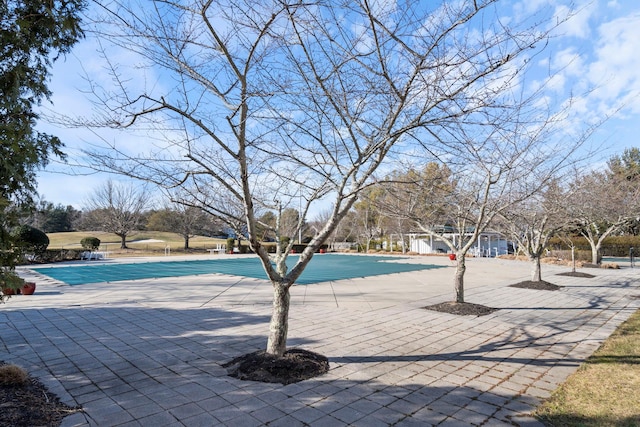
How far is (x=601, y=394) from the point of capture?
140 inches

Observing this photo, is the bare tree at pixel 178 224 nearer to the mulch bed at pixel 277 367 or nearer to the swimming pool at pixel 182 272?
the swimming pool at pixel 182 272

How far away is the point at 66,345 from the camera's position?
514cm

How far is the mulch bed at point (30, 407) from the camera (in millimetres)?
2893

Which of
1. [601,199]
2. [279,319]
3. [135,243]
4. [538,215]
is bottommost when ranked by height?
[279,319]

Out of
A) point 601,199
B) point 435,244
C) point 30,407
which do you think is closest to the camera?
point 30,407

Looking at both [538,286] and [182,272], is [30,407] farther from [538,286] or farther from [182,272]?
[182,272]

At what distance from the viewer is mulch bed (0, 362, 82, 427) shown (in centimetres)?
289

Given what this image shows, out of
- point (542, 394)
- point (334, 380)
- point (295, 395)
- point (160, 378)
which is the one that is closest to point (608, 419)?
point (542, 394)

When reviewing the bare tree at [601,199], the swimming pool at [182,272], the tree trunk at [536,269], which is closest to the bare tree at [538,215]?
the tree trunk at [536,269]

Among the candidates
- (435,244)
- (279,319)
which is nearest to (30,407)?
(279,319)

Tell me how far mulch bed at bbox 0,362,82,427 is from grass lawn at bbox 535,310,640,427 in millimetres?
3945

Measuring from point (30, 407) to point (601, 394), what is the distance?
16.7 feet

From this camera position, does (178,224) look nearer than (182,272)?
No

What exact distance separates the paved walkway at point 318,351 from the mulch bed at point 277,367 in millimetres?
119
